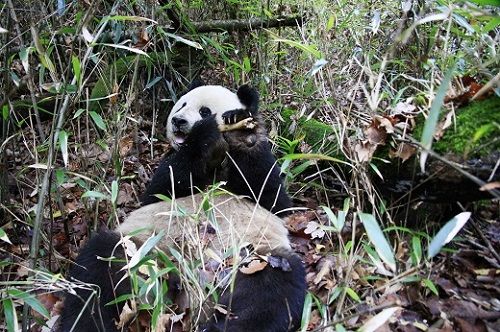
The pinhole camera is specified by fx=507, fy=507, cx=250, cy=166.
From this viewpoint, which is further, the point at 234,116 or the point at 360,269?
the point at 234,116

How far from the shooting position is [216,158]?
388 centimetres

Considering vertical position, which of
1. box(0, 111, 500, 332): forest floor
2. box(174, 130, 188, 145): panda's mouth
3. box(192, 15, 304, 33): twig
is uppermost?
box(192, 15, 304, 33): twig

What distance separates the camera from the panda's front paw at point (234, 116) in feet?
13.8

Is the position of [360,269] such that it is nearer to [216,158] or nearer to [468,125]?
[468,125]

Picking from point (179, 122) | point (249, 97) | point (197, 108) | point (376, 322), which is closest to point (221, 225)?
point (179, 122)

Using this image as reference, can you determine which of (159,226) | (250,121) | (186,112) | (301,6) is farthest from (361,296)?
(301,6)

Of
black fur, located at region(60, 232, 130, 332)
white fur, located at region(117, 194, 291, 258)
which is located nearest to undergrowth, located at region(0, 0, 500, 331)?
black fur, located at region(60, 232, 130, 332)

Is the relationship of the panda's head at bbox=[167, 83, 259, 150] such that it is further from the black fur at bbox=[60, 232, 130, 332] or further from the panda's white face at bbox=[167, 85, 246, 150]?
the black fur at bbox=[60, 232, 130, 332]

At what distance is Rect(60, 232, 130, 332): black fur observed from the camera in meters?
2.81

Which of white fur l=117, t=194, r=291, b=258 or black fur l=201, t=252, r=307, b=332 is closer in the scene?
black fur l=201, t=252, r=307, b=332

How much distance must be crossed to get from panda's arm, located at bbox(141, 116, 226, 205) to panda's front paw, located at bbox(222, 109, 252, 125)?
0.30 meters

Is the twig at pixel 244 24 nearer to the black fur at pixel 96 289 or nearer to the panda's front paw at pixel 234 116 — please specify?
the panda's front paw at pixel 234 116

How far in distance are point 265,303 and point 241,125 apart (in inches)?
66.3

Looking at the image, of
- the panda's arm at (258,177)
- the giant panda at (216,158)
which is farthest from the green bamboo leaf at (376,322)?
the panda's arm at (258,177)
